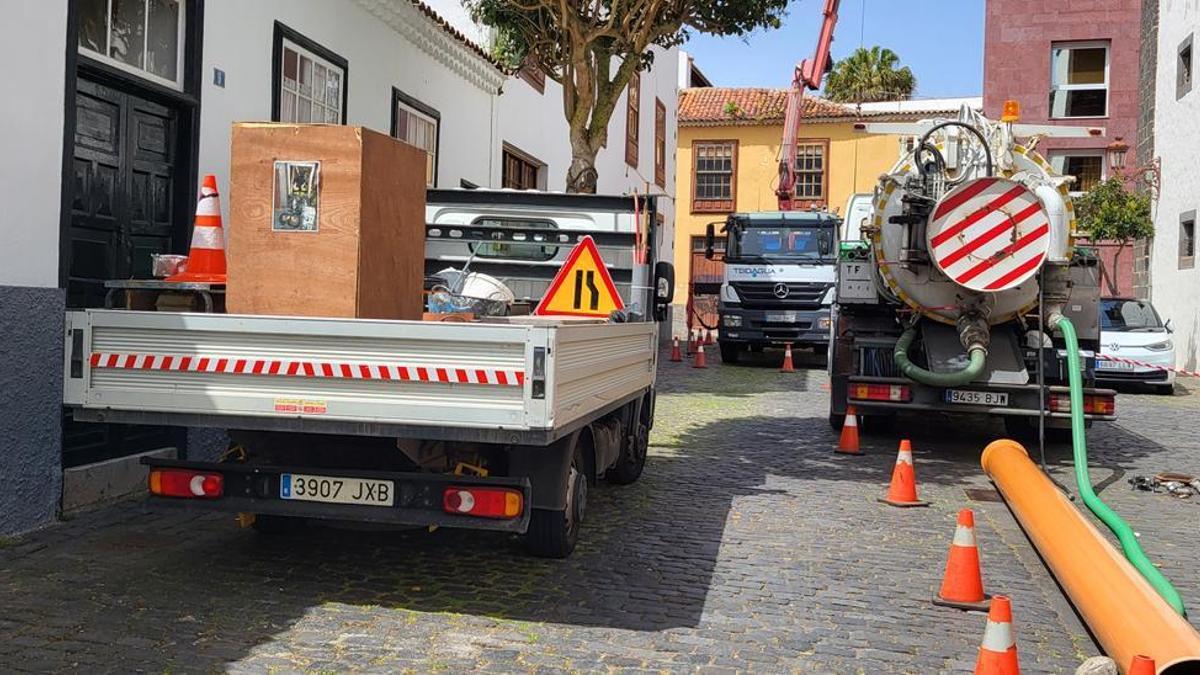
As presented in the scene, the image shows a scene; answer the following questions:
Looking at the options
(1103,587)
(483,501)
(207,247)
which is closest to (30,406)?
(207,247)

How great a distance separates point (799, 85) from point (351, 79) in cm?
1642

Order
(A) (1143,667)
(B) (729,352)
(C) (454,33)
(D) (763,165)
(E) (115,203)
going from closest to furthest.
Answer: (A) (1143,667) < (E) (115,203) < (C) (454,33) < (B) (729,352) < (D) (763,165)

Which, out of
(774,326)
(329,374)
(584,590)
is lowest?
(584,590)

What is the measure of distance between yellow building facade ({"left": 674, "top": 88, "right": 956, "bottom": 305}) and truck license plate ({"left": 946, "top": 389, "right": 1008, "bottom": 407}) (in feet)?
92.0

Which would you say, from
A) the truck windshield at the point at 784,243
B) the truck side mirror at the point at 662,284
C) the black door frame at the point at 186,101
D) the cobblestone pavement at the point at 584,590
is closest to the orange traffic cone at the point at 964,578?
the cobblestone pavement at the point at 584,590

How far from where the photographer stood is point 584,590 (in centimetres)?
534

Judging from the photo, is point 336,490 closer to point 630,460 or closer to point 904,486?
point 630,460

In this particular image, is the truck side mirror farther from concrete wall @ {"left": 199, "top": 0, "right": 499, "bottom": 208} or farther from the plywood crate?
the plywood crate

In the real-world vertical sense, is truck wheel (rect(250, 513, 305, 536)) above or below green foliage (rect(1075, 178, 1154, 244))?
below

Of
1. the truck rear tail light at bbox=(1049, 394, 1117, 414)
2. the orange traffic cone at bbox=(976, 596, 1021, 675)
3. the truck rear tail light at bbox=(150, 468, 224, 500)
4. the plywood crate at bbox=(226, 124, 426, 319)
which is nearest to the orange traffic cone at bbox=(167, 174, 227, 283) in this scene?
the plywood crate at bbox=(226, 124, 426, 319)

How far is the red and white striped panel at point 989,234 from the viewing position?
8.84 metres

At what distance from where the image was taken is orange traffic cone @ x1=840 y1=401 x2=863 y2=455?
10.0 m

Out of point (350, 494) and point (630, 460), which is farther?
point (630, 460)

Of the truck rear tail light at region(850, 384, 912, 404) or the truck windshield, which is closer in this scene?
the truck rear tail light at region(850, 384, 912, 404)
